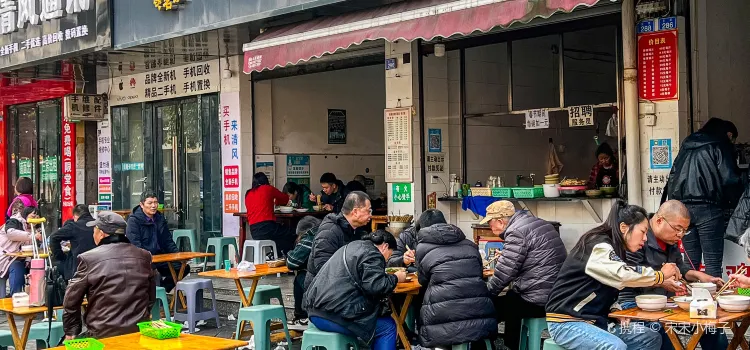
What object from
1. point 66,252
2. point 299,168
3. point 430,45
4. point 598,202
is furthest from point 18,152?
point 598,202

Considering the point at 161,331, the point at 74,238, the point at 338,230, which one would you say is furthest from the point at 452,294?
the point at 74,238

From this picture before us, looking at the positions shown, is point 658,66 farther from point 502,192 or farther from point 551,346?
point 551,346

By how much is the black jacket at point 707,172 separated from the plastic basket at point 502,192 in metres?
2.44

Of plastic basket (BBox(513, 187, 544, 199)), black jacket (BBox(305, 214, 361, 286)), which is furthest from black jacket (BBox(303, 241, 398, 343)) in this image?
plastic basket (BBox(513, 187, 544, 199))

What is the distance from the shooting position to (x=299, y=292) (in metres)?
9.02

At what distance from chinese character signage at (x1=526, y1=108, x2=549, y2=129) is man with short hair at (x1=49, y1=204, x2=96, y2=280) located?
5390 millimetres

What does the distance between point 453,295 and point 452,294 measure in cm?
1

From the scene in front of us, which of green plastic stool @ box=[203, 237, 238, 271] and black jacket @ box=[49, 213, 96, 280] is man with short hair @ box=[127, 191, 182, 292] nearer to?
black jacket @ box=[49, 213, 96, 280]

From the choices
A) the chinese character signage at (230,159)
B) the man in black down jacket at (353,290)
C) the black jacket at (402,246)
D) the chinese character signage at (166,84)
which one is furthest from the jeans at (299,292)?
the chinese character signage at (166,84)

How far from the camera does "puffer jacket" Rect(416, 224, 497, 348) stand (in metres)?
6.83

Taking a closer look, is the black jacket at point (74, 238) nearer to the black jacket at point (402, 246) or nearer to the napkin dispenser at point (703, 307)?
the black jacket at point (402, 246)

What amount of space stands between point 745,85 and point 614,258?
5.30 m

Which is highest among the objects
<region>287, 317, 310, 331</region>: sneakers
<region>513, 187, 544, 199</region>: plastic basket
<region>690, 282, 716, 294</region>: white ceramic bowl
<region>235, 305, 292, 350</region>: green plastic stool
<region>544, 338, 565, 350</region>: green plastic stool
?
<region>513, 187, 544, 199</region>: plastic basket

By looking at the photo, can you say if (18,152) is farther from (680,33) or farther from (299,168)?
(680,33)
